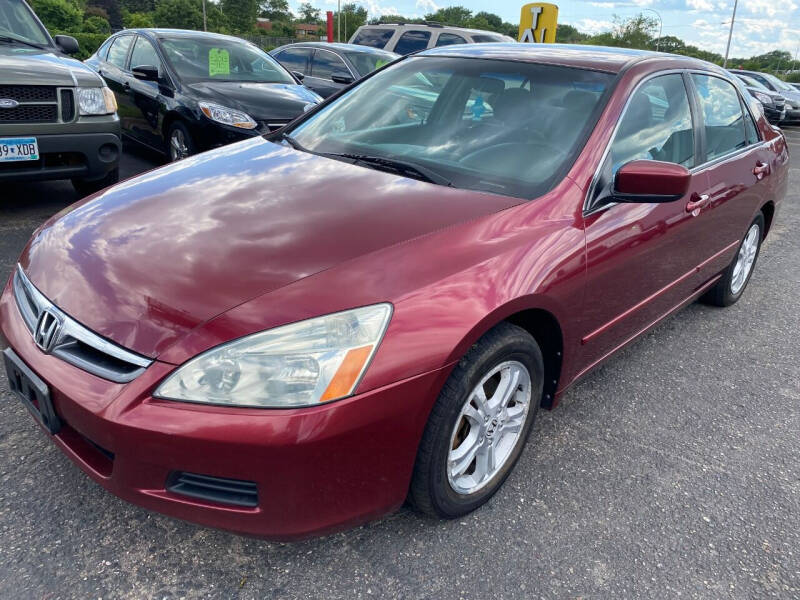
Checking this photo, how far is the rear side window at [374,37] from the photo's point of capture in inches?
483

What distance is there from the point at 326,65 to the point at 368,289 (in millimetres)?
8306

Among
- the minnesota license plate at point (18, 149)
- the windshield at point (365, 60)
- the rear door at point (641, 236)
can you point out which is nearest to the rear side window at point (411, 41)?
the windshield at point (365, 60)

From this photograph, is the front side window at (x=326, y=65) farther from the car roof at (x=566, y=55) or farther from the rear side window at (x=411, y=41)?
the car roof at (x=566, y=55)

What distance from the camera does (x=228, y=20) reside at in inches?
2490

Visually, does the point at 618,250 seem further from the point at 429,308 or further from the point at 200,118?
the point at 200,118

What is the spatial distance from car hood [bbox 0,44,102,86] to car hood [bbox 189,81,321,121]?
1.24 metres

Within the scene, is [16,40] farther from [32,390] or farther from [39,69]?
[32,390]

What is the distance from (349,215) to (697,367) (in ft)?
7.40

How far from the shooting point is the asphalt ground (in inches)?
70.4

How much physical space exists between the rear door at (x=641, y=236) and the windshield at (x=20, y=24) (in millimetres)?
5041

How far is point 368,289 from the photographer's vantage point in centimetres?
170

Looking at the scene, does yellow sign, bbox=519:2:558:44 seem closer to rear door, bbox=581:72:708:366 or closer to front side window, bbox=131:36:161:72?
front side window, bbox=131:36:161:72

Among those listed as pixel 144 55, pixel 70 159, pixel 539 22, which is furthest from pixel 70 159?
pixel 539 22

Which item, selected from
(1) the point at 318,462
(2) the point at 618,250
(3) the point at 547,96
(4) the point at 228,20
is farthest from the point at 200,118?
(4) the point at 228,20
